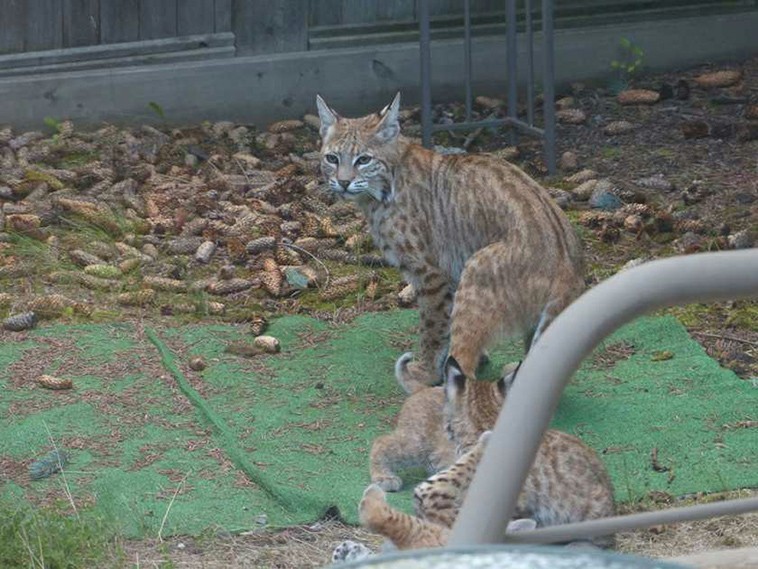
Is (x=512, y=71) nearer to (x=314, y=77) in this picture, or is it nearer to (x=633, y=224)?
(x=314, y=77)

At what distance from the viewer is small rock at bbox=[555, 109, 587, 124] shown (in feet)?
33.3

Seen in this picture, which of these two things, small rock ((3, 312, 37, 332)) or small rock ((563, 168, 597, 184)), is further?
small rock ((563, 168, 597, 184))

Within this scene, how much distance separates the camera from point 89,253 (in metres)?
8.20

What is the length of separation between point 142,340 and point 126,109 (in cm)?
346

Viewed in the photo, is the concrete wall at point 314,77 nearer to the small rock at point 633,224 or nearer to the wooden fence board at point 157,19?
the wooden fence board at point 157,19

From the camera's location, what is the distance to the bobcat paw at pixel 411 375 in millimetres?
6518

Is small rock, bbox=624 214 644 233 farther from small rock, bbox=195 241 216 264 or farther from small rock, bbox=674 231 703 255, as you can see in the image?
small rock, bbox=195 241 216 264

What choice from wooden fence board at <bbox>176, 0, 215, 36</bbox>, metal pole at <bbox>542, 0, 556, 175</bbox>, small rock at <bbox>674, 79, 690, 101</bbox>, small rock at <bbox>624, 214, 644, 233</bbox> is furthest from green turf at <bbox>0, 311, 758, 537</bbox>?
wooden fence board at <bbox>176, 0, 215, 36</bbox>

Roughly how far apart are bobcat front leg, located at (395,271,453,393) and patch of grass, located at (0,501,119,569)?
7.14ft

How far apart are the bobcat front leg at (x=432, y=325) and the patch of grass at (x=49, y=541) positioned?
2.18 m

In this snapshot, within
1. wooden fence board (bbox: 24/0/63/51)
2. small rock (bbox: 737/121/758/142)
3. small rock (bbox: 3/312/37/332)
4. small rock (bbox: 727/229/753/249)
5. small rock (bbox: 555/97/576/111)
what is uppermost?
wooden fence board (bbox: 24/0/63/51)

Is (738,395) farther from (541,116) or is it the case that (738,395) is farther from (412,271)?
(541,116)

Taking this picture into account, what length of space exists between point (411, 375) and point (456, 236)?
69 cm

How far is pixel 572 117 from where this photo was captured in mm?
10172
